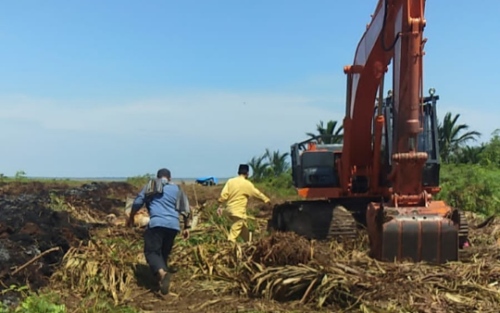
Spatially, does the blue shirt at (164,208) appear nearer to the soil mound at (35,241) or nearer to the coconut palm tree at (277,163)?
the soil mound at (35,241)

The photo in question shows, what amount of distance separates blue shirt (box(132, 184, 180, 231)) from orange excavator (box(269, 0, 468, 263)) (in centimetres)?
265

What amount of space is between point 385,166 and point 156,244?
15.1ft

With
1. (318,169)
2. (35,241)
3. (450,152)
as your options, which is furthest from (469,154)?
(35,241)

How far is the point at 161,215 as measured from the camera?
27.0 feet

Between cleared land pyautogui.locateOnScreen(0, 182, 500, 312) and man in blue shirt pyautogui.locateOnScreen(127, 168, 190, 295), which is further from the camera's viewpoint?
man in blue shirt pyautogui.locateOnScreen(127, 168, 190, 295)

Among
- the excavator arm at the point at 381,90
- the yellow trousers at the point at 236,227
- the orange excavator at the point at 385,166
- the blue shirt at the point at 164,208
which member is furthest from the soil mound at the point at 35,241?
the excavator arm at the point at 381,90

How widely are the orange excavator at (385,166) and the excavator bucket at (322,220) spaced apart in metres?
0.02

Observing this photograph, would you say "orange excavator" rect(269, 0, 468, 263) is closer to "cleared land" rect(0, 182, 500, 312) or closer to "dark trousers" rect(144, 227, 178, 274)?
"cleared land" rect(0, 182, 500, 312)

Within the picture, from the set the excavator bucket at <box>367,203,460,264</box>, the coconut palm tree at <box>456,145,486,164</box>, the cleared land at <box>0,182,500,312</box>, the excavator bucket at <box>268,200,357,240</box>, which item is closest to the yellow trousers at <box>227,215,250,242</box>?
the cleared land at <box>0,182,500,312</box>

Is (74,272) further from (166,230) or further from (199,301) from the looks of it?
(199,301)

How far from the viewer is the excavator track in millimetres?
10727

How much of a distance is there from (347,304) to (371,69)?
4644mm

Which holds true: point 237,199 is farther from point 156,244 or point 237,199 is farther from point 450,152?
point 450,152

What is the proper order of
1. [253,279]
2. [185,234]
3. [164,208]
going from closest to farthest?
[253,279]
[164,208]
[185,234]
